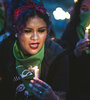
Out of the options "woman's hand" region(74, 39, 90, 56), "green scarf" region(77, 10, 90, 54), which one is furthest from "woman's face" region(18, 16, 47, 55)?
"green scarf" region(77, 10, 90, 54)

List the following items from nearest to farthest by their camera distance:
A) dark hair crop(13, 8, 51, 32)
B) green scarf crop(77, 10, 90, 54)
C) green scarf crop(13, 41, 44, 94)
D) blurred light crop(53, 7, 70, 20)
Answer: dark hair crop(13, 8, 51, 32), green scarf crop(13, 41, 44, 94), green scarf crop(77, 10, 90, 54), blurred light crop(53, 7, 70, 20)

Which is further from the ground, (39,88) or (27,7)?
(27,7)

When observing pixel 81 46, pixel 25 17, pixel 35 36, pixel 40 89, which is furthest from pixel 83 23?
pixel 40 89

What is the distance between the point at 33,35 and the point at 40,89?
34.8 inches

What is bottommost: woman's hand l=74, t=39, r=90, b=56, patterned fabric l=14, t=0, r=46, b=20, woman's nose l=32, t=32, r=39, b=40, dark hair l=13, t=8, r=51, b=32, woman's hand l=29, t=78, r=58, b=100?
woman's hand l=29, t=78, r=58, b=100

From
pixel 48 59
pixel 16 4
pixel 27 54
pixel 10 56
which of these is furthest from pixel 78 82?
pixel 16 4

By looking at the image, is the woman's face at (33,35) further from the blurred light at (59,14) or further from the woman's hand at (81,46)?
the blurred light at (59,14)

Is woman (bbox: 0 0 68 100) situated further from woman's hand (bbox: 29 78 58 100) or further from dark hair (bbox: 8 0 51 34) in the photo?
woman's hand (bbox: 29 78 58 100)

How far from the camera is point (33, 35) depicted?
8.98 ft

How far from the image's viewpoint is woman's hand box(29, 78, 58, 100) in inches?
82.4

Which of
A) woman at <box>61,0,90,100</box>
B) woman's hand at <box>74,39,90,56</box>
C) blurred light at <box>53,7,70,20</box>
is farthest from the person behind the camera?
blurred light at <box>53,7,70,20</box>

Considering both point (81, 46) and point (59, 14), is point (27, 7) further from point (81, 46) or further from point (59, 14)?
point (59, 14)

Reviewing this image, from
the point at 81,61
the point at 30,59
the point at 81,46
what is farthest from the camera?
the point at 81,61

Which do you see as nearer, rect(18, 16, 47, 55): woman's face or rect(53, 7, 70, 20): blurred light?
rect(18, 16, 47, 55): woman's face
